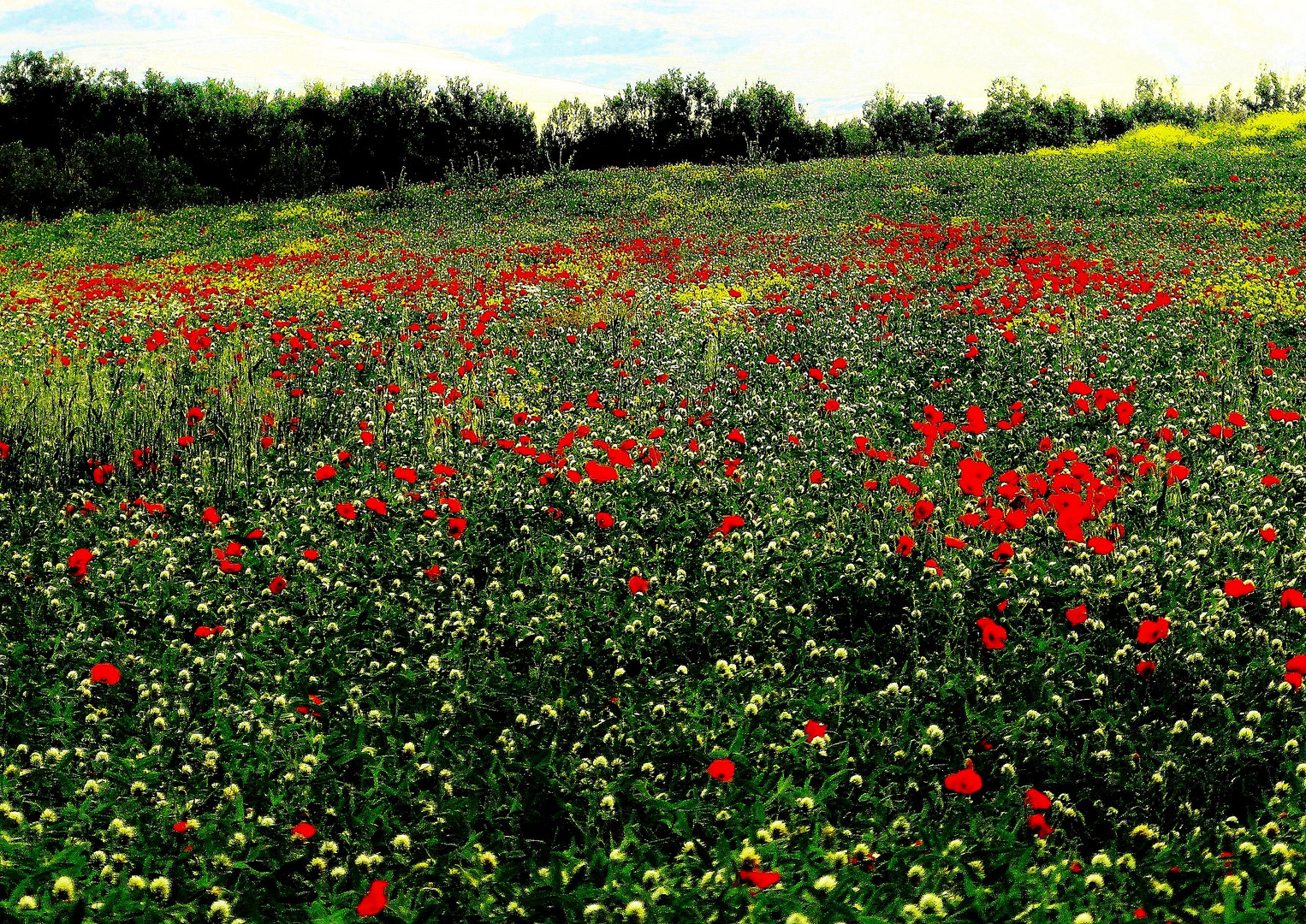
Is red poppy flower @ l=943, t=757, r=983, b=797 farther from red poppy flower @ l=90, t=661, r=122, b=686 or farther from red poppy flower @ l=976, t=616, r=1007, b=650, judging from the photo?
red poppy flower @ l=90, t=661, r=122, b=686

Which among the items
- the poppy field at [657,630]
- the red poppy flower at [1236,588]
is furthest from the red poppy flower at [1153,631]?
the red poppy flower at [1236,588]

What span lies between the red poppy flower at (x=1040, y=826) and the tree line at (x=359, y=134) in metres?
31.8

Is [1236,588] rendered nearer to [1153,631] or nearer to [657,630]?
[1153,631]

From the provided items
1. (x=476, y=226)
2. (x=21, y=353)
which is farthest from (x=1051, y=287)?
(x=476, y=226)

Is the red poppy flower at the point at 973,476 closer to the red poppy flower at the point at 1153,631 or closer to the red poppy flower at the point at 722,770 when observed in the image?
the red poppy flower at the point at 1153,631

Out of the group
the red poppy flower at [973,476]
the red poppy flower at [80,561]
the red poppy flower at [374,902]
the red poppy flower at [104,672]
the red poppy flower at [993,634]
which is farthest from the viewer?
the red poppy flower at [80,561]

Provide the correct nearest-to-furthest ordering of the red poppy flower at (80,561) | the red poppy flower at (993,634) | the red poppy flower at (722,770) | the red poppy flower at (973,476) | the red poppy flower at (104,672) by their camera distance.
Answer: the red poppy flower at (722,770) < the red poppy flower at (104,672) < the red poppy flower at (993,634) < the red poppy flower at (973,476) < the red poppy flower at (80,561)

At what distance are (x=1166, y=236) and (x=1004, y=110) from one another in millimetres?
38485

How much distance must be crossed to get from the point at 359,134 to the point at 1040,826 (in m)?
43.4

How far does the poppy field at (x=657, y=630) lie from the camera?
2.63 metres

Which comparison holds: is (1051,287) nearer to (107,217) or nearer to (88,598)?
(88,598)

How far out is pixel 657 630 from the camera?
12.3 ft

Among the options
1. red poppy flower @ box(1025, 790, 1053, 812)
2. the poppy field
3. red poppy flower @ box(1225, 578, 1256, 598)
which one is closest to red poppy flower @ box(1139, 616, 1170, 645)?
the poppy field

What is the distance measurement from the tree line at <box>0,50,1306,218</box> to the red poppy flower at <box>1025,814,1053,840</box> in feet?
104
